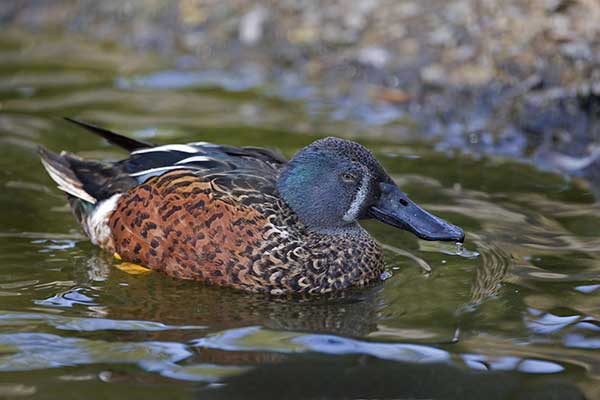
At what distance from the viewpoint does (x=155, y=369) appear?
4.73 m

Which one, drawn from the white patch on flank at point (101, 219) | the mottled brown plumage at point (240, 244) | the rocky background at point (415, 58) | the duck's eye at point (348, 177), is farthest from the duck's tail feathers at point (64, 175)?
the rocky background at point (415, 58)

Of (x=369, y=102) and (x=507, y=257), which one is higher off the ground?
(x=369, y=102)

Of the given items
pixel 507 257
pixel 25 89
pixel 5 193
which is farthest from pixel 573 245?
pixel 25 89

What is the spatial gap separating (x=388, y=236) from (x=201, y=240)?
1519 millimetres

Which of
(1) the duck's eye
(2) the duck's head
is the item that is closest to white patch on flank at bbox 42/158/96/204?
(2) the duck's head

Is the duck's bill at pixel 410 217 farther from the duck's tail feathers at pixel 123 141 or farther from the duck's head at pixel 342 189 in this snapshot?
the duck's tail feathers at pixel 123 141

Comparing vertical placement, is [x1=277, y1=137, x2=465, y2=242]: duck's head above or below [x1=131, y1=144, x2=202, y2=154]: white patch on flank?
below

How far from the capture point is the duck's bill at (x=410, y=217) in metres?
5.92

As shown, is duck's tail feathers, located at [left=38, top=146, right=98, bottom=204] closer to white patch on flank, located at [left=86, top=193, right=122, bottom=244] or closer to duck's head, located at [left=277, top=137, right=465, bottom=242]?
white patch on flank, located at [left=86, top=193, right=122, bottom=244]

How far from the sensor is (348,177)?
609cm

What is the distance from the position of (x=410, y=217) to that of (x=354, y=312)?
2.45ft

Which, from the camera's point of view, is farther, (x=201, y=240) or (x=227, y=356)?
(x=201, y=240)

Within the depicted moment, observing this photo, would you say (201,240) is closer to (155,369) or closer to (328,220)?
(328,220)

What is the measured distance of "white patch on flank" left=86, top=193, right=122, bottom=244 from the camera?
259 inches
